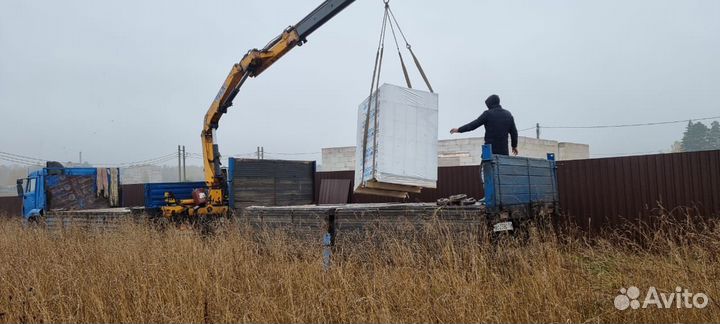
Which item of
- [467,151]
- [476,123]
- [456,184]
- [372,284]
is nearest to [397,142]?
[476,123]

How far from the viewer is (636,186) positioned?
8734 millimetres

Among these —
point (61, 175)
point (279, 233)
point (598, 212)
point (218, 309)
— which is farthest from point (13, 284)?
point (598, 212)

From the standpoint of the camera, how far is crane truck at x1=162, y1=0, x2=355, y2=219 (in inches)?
372

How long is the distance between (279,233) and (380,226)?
1740mm

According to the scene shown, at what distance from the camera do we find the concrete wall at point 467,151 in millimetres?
26203

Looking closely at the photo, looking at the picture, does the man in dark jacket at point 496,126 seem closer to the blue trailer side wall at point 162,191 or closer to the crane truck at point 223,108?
the crane truck at point 223,108

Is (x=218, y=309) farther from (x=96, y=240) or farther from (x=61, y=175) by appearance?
(x=61, y=175)

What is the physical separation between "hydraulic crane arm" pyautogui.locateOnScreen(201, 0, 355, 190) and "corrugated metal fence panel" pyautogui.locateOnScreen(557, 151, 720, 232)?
5.95m

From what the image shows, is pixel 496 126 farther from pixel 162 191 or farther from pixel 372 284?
pixel 162 191

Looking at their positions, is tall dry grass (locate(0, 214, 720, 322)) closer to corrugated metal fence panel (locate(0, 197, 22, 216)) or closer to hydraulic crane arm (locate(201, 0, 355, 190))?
hydraulic crane arm (locate(201, 0, 355, 190))

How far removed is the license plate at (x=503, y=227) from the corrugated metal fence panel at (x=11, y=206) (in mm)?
22856

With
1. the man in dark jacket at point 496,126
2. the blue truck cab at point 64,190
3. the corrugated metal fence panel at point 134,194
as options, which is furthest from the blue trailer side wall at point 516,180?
the corrugated metal fence panel at point 134,194

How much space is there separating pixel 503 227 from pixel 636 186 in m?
5.65

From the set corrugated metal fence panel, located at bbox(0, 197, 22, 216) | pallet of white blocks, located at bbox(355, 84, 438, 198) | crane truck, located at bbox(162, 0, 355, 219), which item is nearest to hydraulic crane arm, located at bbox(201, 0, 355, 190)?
crane truck, located at bbox(162, 0, 355, 219)
